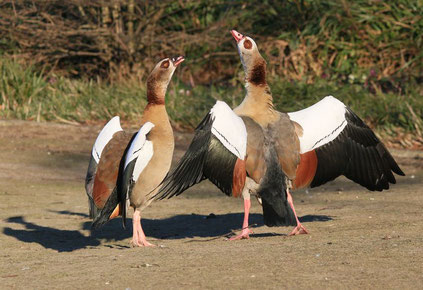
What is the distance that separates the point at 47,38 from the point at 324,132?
9922 millimetres

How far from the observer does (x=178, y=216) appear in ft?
28.7

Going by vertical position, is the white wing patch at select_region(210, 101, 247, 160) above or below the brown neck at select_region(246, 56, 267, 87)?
below

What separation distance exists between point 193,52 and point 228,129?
10320mm

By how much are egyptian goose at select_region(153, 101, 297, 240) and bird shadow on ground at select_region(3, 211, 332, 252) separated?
0.45 m

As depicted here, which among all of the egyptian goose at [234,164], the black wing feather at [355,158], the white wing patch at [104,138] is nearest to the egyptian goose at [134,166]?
the white wing patch at [104,138]

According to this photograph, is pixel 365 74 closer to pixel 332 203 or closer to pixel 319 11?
pixel 319 11

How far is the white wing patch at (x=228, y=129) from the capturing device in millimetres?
6555

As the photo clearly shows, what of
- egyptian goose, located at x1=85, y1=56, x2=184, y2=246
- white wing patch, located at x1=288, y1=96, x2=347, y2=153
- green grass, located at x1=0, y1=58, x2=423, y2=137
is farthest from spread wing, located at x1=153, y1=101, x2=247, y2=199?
green grass, located at x1=0, y1=58, x2=423, y2=137

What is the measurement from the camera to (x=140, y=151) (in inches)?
264

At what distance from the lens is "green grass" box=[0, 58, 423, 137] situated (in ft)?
42.6

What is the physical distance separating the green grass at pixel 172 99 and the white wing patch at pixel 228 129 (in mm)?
6080

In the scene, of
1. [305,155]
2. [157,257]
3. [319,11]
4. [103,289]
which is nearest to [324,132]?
[305,155]

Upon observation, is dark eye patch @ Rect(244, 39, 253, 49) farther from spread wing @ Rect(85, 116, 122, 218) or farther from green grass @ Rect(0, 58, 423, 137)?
green grass @ Rect(0, 58, 423, 137)

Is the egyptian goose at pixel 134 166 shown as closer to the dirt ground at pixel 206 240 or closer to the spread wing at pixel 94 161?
the spread wing at pixel 94 161
